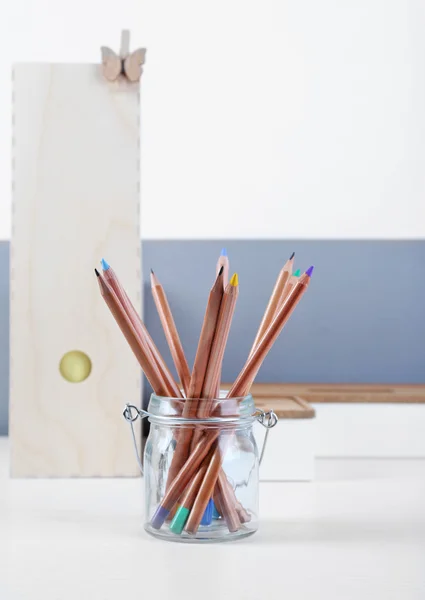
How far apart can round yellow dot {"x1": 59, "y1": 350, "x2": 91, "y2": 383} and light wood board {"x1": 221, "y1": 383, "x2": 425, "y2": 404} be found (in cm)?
23

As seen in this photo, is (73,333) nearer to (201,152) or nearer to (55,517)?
(55,517)

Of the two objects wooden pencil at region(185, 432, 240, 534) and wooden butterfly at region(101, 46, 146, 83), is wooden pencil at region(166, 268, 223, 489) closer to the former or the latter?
wooden pencil at region(185, 432, 240, 534)

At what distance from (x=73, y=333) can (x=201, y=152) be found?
38 centimetres

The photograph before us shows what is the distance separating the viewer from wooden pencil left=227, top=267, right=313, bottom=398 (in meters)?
0.56

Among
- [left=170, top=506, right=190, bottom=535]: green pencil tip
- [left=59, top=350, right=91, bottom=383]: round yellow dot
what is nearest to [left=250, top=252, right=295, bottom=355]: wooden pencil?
[left=170, top=506, right=190, bottom=535]: green pencil tip

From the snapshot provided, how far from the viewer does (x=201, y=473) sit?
0.56 meters

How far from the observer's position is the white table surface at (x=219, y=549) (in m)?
0.47

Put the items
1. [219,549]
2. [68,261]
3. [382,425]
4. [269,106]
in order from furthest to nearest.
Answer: [269,106], [382,425], [68,261], [219,549]

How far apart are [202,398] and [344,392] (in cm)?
44

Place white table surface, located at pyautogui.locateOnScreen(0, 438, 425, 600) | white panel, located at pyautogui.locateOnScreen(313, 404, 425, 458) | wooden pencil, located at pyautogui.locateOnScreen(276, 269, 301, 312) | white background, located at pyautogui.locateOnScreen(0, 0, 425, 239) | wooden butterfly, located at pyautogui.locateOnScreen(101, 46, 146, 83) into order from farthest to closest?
white background, located at pyautogui.locateOnScreen(0, 0, 425, 239), white panel, located at pyautogui.locateOnScreen(313, 404, 425, 458), wooden butterfly, located at pyautogui.locateOnScreen(101, 46, 146, 83), wooden pencil, located at pyautogui.locateOnScreen(276, 269, 301, 312), white table surface, located at pyautogui.locateOnScreen(0, 438, 425, 600)

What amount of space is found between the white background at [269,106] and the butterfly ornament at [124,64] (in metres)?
0.28

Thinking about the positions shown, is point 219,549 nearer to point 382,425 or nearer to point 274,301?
point 274,301

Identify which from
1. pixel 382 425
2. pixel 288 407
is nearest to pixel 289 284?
pixel 288 407

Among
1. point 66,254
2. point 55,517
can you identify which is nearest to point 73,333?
point 66,254
